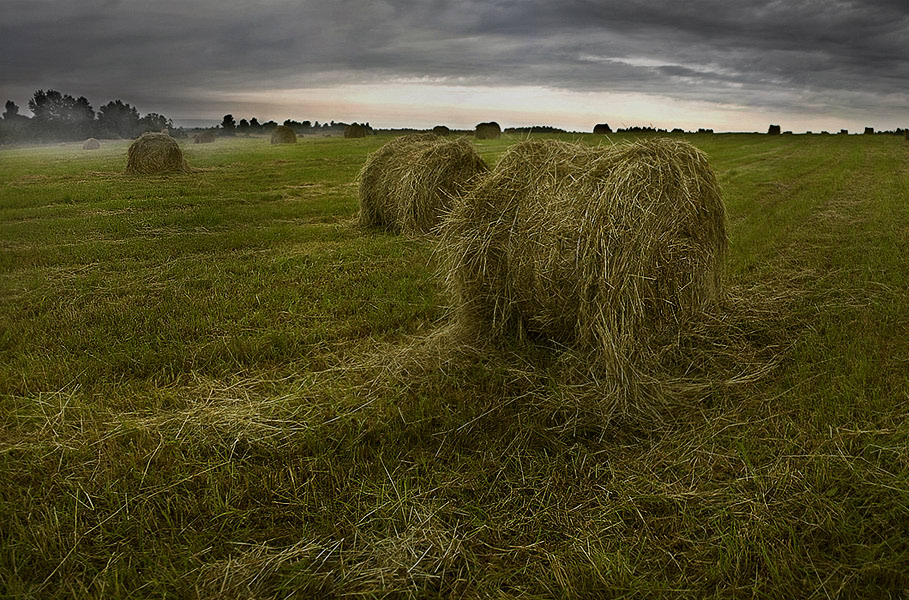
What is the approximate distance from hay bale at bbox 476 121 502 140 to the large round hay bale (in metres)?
11.2

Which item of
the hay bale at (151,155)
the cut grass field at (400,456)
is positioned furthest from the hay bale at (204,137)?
the cut grass field at (400,456)

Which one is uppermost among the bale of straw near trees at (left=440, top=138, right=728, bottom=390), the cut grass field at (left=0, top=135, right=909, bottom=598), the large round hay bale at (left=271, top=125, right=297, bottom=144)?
the large round hay bale at (left=271, top=125, right=297, bottom=144)

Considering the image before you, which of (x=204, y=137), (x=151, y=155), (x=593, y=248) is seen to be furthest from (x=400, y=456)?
(x=204, y=137)

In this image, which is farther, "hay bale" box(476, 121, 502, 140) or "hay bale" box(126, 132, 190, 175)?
"hay bale" box(476, 121, 502, 140)

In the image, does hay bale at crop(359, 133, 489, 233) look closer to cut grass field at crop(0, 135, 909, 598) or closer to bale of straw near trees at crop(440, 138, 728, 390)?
cut grass field at crop(0, 135, 909, 598)

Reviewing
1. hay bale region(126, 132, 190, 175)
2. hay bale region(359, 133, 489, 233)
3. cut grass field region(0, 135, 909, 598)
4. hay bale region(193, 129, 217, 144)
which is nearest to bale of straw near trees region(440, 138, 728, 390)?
cut grass field region(0, 135, 909, 598)

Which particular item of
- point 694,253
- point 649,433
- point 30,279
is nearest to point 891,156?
point 694,253

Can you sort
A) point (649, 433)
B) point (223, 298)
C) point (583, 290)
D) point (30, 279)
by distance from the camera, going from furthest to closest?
point (30, 279)
point (223, 298)
point (583, 290)
point (649, 433)

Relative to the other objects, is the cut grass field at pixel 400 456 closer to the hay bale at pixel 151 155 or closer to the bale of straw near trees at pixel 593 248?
the bale of straw near trees at pixel 593 248

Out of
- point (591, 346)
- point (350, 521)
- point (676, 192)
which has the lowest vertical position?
point (350, 521)

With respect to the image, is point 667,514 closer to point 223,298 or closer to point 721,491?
point 721,491

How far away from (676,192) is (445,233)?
6.75 feet

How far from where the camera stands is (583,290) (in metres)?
4.75

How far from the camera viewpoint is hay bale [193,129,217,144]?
27.2 meters
